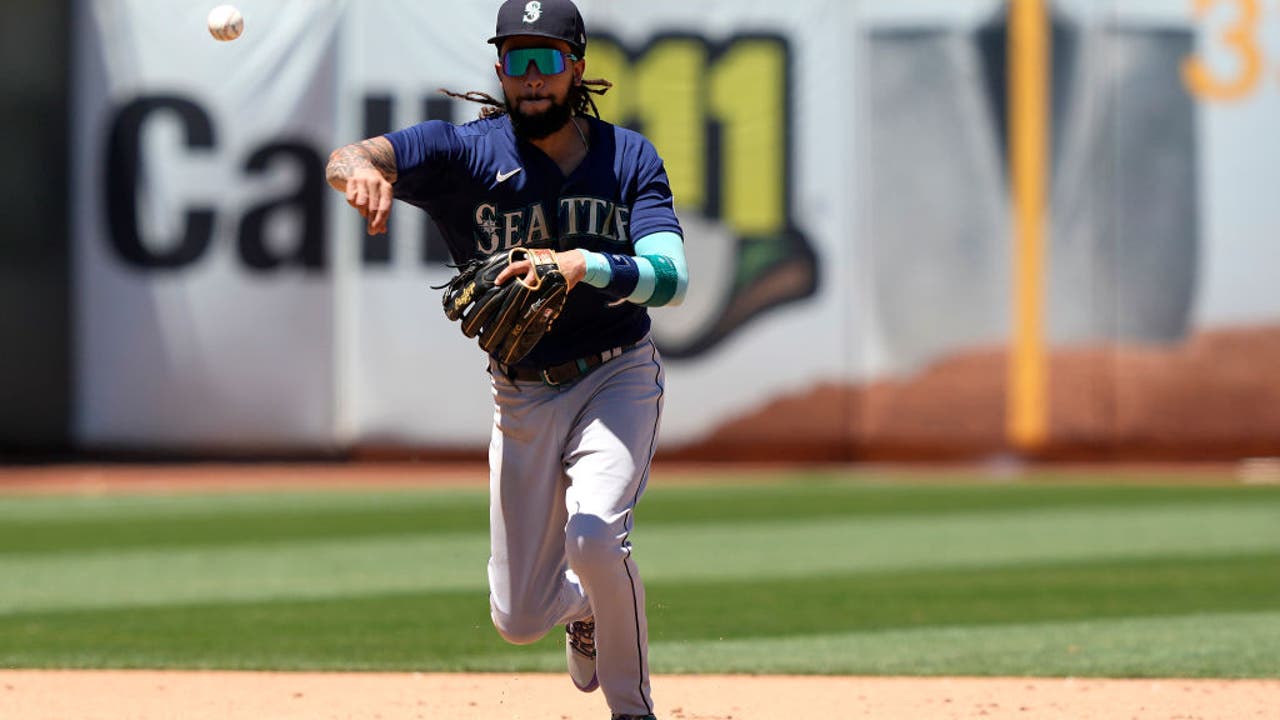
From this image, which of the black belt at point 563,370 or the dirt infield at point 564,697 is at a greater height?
the black belt at point 563,370

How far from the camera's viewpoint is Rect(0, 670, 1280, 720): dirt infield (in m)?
6.41

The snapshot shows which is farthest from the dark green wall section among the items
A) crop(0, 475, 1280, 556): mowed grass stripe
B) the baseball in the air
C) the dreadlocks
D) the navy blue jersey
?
the navy blue jersey

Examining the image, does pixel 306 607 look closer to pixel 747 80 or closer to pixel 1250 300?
pixel 747 80

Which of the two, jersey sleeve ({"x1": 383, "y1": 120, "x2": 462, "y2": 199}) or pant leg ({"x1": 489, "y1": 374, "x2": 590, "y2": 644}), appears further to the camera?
pant leg ({"x1": 489, "y1": 374, "x2": 590, "y2": 644})

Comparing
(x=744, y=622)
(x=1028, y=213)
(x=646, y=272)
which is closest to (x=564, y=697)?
(x=744, y=622)

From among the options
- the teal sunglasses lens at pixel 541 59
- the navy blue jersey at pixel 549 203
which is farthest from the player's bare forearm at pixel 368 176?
the teal sunglasses lens at pixel 541 59

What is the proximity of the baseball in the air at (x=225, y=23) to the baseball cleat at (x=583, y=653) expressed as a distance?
6.45 feet

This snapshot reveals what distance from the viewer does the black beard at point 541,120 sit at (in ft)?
17.9

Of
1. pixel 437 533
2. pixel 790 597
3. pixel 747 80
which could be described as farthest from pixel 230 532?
pixel 747 80

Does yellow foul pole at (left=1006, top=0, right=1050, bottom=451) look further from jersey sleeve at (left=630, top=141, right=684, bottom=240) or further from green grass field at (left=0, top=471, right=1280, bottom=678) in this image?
jersey sleeve at (left=630, top=141, right=684, bottom=240)

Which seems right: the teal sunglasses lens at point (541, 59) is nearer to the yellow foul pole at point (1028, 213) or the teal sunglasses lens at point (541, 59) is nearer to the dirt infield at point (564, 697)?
the dirt infield at point (564, 697)

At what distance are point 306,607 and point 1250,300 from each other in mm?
11504

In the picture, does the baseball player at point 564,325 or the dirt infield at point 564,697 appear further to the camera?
the dirt infield at point 564,697

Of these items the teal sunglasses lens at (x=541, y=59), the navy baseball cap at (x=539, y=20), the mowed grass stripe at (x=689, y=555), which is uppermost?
the navy baseball cap at (x=539, y=20)
